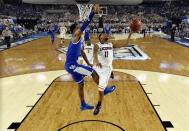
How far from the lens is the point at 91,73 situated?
6.00 meters

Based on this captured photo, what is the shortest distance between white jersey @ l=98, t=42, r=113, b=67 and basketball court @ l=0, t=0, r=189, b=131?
1.20 meters

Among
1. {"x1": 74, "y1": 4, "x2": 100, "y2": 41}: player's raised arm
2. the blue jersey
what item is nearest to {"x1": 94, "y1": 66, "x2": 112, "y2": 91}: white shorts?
the blue jersey

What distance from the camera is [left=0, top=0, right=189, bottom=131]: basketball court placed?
5.75 meters

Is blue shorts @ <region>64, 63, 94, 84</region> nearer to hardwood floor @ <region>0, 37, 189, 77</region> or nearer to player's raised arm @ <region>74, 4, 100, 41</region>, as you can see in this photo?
player's raised arm @ <region>74, 4, 100, 41</region>

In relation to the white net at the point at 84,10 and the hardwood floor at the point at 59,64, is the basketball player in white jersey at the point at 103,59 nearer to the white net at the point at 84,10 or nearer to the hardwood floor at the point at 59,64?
the hardwood floor at the point at 59,64

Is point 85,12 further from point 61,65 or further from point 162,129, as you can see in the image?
point 162,129

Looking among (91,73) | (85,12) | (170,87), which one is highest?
(85,12)

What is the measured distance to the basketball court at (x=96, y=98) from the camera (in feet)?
18.9

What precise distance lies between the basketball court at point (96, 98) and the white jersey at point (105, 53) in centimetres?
120

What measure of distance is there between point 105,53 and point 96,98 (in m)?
1.74

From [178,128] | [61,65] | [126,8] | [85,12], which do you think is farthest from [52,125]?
[126,8]

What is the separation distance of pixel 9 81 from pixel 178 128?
640cm

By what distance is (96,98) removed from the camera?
24.5ft

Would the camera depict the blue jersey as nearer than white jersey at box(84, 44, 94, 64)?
Yes
